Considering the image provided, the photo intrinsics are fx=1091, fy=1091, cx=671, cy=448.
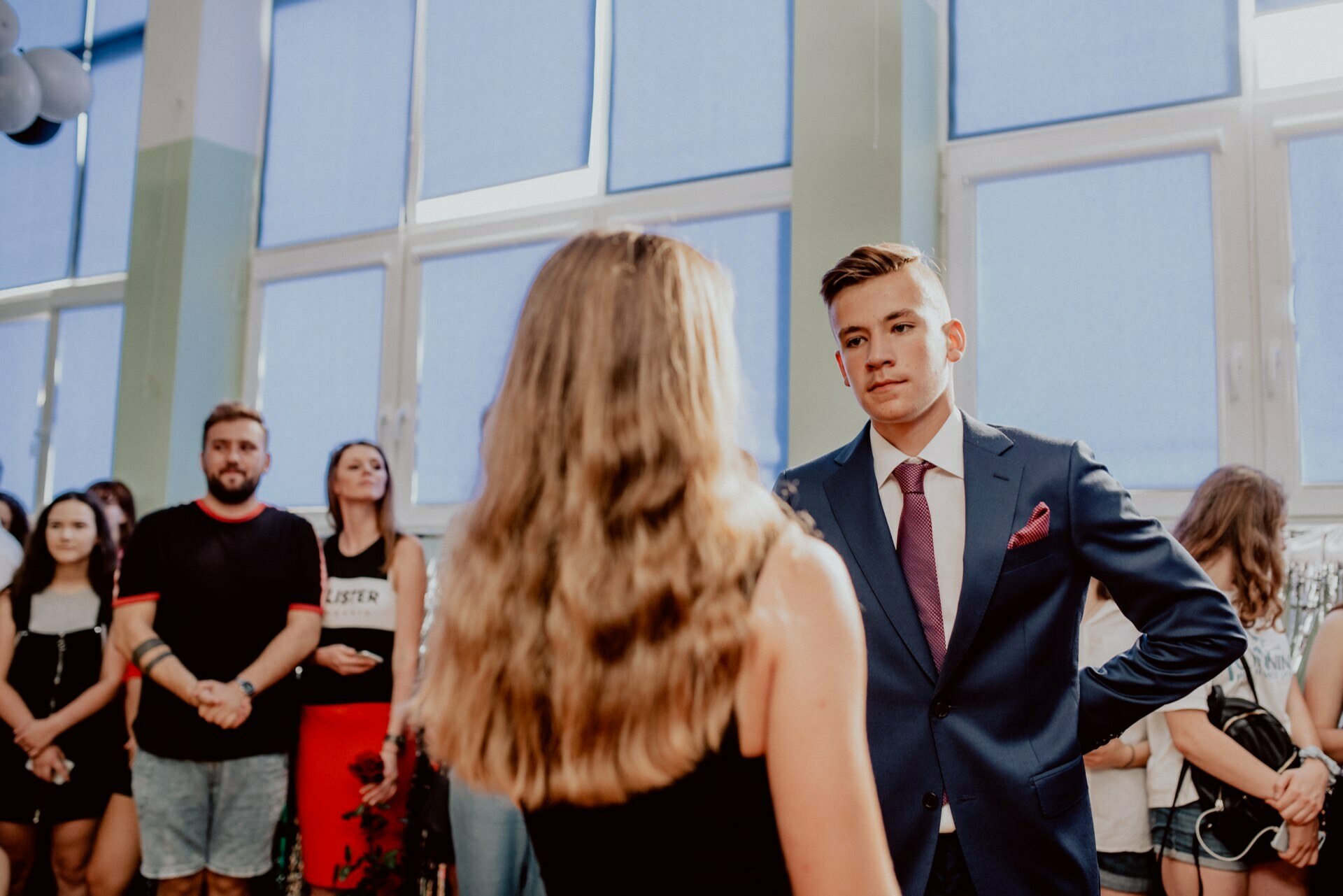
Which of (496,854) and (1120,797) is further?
(1120,797)

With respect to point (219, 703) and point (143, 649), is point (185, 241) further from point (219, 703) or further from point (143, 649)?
point (219, 703)

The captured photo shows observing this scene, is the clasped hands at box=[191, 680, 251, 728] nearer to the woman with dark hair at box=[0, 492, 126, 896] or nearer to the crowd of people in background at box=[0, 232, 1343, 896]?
the crowd of people in background at box=[0, 232, 1343, 896]

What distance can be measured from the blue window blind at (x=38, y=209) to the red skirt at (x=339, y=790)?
12.9 ft

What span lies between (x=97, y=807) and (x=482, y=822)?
1.89 m

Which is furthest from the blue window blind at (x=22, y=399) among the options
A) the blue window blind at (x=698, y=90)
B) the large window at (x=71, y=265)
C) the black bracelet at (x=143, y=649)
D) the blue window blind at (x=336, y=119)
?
the blue window blind at (x=698, y=90)

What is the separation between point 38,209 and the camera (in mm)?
6211

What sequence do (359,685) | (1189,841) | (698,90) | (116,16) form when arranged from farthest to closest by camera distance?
(116,16) → (698,90) → (359,685) → (1189,841)

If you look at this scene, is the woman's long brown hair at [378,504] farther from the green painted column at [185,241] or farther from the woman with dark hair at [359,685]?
the green painted column at [185,241]

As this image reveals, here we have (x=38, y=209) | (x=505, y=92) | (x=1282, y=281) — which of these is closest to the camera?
(x=1282, y=281)

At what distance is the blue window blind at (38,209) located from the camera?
20.0ft

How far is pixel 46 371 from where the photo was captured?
19.6 ft

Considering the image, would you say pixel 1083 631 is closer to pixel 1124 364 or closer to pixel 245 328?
pixel 1124 364

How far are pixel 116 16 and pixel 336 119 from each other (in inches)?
70.9

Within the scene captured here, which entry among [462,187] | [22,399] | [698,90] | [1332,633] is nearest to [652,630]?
[1332,633]
